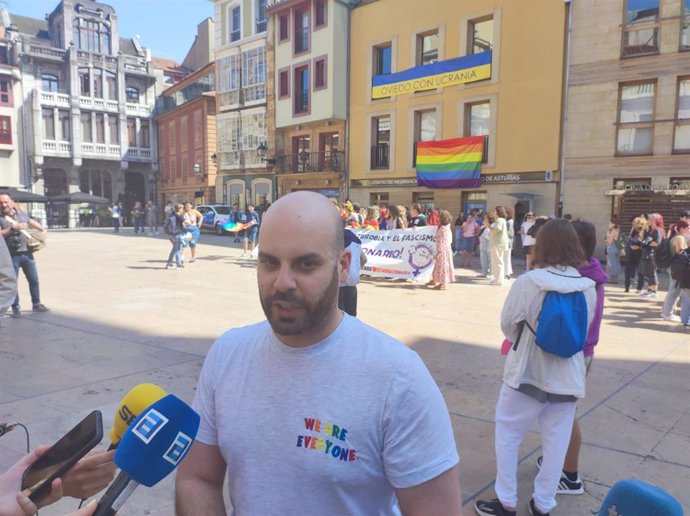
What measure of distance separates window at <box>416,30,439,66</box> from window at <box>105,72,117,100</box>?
29.8 metres

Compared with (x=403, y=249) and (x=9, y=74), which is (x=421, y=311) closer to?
(x=403, y=249)

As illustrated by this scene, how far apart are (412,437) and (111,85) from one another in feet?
157

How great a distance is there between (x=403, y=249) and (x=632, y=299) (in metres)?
4.81

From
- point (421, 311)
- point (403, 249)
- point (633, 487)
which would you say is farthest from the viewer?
→ point (403, 249)

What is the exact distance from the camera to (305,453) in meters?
1.41

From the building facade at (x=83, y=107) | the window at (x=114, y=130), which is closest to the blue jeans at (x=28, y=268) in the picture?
the building facade at (x=83, y=107)

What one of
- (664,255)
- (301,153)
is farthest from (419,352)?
(301,153)

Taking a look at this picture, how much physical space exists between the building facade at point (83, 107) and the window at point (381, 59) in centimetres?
2606

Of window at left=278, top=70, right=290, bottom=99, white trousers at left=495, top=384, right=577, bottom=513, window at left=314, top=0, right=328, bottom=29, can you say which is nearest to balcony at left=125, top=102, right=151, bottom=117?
window at left=278, top=70, right=290, bottom=99

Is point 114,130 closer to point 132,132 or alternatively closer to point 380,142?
point 132,132

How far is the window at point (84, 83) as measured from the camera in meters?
41.4

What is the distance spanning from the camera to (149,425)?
1.30 metres

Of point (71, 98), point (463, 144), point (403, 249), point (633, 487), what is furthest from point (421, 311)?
point (71, 98)

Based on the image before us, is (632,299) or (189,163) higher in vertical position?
(189,163)
